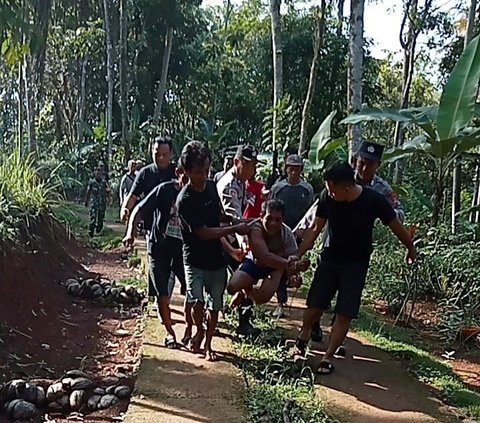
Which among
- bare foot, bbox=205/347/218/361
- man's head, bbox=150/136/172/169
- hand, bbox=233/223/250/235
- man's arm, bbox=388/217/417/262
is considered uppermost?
man's head, bbox=150/136/172/169

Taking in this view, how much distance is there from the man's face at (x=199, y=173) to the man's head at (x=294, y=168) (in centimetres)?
203

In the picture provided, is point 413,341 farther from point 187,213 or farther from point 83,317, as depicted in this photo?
point 83,317

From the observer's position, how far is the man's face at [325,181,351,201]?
447 centimetres

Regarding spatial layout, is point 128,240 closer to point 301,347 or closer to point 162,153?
point 162,153

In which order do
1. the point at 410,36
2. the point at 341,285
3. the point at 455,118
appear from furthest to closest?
the point at 410,36
the point at 455,118
the point at 341,285

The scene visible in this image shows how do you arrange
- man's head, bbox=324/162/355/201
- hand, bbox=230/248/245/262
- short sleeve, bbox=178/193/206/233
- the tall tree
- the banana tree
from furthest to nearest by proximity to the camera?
the tall tree, the banana tree, hand, bbox=230/248/245/262, short sleeve, bbox=178/193/206/233, man's head, bbox=324/162/355/201

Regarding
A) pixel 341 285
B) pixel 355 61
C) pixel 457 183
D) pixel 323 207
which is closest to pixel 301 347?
pixel 341 285

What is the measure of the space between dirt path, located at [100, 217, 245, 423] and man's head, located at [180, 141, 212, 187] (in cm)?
138

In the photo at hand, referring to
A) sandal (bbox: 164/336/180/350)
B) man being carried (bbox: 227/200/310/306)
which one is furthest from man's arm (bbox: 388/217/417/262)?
sandal (bbox: 164/336/180/350)

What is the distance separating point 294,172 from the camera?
6609mm

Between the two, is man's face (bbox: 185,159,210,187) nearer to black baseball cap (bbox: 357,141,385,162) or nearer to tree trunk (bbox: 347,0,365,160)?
black baseball cap (bbox: 357,141,385,162)

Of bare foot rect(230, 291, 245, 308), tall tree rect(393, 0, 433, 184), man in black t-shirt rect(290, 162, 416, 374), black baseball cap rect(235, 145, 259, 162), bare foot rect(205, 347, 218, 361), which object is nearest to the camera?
man in black t-shirt rect(290, 162, 416, 374)

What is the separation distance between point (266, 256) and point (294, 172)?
1810mm

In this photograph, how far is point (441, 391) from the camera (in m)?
4.71
